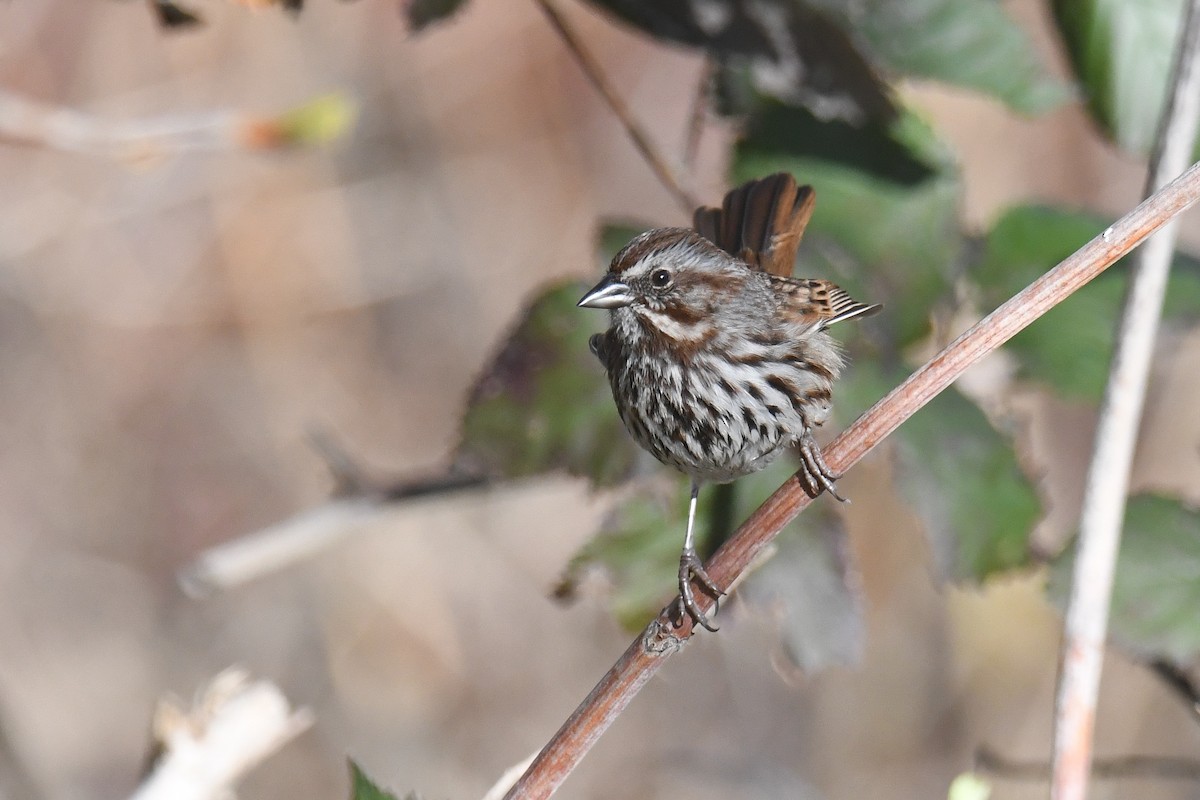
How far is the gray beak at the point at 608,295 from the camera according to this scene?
2.52m

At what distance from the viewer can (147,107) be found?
20.5 feet

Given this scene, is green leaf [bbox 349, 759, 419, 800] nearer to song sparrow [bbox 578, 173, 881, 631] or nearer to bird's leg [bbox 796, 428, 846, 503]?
bird's leg [bbox 796, 428, 846, 503]

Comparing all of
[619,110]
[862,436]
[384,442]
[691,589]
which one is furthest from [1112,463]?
[384,442]

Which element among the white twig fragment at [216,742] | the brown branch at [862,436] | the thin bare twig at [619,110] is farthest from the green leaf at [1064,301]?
the white twig fragment at [216,742]

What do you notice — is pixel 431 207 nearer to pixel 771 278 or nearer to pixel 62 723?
pixel 62 723

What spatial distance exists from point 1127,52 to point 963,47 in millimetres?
313

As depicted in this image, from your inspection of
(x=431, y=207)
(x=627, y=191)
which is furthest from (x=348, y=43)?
(x=627, y=191)

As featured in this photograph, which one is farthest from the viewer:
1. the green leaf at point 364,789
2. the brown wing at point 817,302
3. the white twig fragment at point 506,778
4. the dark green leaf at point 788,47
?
the brown wing at point 817,302

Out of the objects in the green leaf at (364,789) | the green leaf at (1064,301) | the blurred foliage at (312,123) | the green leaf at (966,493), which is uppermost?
the green leaf at (364,789)

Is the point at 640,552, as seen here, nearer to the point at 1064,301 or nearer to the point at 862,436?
the point at 862,436

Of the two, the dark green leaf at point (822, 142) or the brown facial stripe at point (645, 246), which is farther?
the dark green leaf at point (822, 142)

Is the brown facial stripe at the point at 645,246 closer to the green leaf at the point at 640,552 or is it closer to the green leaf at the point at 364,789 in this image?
the green leaf at the point at 640,552

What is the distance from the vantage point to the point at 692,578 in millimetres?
2404

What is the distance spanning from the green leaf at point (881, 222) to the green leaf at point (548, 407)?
51 centimetres
